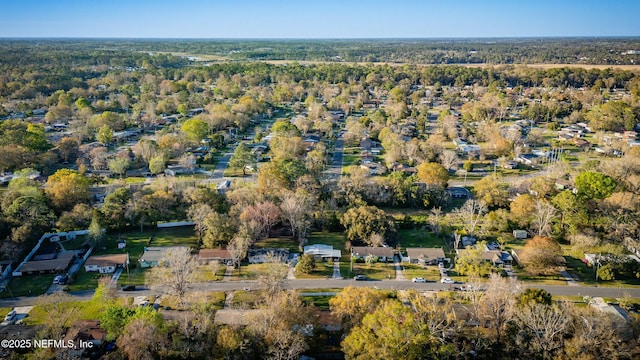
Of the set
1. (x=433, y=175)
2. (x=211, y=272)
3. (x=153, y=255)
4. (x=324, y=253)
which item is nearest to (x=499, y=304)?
(x=324, y=253)

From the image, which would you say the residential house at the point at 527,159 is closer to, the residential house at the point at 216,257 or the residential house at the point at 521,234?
the residential house at the point at 521,234

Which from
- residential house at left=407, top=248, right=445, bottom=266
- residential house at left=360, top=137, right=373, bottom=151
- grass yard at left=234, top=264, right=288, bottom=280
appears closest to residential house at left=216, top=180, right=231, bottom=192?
grass yard at left=234, top=264, right=288, bottom=280

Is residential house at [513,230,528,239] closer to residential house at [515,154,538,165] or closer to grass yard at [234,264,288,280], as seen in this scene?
grass yard at [234,264,288,280]

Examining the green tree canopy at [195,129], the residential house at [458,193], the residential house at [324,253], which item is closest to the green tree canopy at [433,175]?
the residential house at [458,193]

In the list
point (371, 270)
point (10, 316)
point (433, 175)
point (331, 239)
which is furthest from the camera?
point (433, 175)

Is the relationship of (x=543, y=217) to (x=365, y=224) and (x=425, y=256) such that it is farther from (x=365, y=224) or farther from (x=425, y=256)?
(x=365, y=224)

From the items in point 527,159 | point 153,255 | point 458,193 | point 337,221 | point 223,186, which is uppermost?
point 527,159
